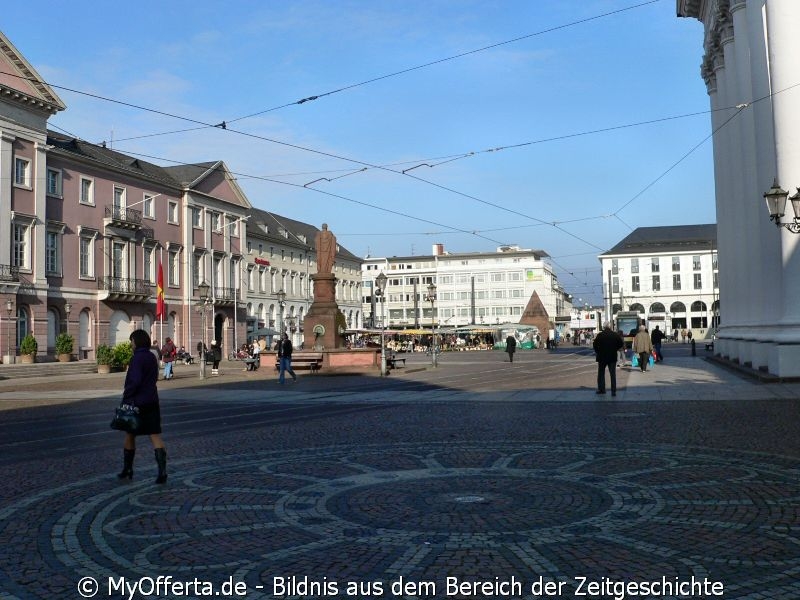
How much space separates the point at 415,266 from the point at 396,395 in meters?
125

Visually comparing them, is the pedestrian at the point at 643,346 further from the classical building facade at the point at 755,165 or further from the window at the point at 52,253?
the window at the point at 52,253

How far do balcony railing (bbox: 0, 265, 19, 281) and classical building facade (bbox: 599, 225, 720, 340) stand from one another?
305 feet

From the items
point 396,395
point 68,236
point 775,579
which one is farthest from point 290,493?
point 68,236

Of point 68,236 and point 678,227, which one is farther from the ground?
point 678,227

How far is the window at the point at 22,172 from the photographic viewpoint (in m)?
47.7

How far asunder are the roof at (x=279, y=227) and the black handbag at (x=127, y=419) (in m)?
75.7

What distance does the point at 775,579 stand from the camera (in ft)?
16.6

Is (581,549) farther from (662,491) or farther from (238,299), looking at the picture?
(238,299)

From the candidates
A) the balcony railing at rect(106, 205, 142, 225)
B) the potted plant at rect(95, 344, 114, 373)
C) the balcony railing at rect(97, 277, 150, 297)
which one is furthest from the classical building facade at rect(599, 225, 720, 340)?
the potted plant at rect(95, 344, 114, 373)

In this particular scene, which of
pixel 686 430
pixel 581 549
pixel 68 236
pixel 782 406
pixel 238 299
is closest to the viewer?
pixel 581 549

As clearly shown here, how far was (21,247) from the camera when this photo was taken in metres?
48.1

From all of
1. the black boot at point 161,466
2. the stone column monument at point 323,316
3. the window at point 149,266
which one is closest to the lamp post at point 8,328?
the window at point 149,266

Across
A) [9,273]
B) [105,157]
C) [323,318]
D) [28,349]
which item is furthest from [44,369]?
[105,157]

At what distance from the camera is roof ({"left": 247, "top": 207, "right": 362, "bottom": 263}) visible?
8662 cm
